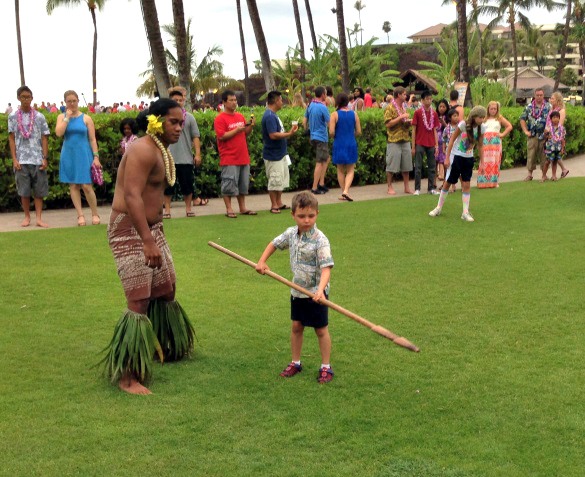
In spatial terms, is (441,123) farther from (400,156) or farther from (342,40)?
(342,40)

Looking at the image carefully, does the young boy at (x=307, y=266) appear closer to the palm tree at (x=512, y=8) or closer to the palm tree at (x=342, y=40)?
the palm tree at (x=342, y=40)

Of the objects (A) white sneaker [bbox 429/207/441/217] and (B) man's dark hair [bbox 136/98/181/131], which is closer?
(B) man's dark hair [bbox 136/98/181/131]

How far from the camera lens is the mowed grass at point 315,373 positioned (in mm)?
4441

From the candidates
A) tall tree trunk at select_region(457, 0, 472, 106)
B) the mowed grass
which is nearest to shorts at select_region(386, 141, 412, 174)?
the mowed grass

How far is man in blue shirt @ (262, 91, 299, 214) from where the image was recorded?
1248 centimetres

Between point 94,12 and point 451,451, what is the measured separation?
2041 inches

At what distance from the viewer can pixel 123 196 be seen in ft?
17.8

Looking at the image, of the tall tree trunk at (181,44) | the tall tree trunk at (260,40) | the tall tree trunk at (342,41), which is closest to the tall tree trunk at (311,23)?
→ the tall tree trunk at (342,41)

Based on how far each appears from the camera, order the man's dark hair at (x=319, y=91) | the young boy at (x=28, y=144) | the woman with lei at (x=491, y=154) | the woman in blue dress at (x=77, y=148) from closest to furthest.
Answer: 1. the young boy at (x=28, y=144)
2. the woman in blue dress at (x=77, y=148)
3. the man's dark hair at (x=319, y=91)
4. the woman with lei at (x=491, y=154)

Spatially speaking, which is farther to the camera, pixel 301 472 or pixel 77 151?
pixel 77 151

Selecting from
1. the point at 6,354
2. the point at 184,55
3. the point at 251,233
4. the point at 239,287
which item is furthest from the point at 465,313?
the point at 184,55

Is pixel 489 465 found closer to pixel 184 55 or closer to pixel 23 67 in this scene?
pixel 184 55

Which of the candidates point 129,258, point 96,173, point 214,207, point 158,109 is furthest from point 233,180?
point 129,258

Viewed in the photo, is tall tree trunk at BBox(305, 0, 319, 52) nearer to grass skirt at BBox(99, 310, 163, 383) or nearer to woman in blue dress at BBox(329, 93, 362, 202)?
woman in blue dress at BBox(329, 93, 362, 202)
